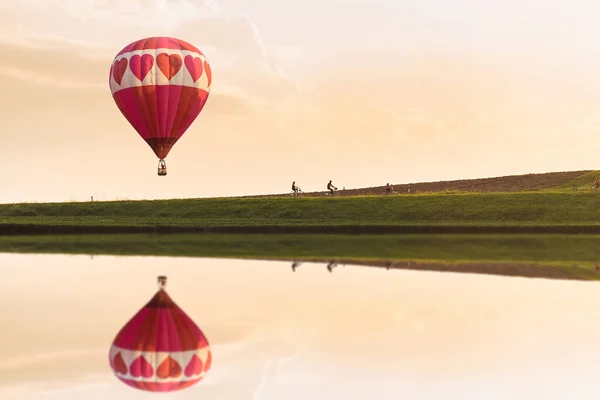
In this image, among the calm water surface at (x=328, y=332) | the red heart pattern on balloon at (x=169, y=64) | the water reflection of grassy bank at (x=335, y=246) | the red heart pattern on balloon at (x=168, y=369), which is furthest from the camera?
the red heart pattern on balloon at (x=169, y=64)

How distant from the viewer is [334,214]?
5044cm

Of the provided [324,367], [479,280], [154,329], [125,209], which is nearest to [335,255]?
[479,280]

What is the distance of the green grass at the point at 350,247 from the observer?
27312mm

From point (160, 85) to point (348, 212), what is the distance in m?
15.6

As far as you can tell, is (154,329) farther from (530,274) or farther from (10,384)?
(530,274)

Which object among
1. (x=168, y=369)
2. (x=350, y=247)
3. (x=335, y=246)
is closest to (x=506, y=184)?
(x=335, y=246)

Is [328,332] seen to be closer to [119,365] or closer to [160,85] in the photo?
[119,365]

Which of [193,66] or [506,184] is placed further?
[506,184]

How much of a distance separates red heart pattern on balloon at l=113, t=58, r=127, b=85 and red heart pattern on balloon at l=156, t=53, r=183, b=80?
248cm

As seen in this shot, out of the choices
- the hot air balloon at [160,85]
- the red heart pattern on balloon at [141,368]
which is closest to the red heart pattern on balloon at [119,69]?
the hot air balloon at [160,85]

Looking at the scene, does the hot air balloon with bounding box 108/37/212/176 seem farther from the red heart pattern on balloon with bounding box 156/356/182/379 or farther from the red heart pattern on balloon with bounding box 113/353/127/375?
the red heart pattern on balloon with bounding box 156/356/182/379

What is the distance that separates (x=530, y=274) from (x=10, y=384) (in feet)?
53.6

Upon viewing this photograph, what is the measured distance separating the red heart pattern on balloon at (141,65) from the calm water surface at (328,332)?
21.7 m

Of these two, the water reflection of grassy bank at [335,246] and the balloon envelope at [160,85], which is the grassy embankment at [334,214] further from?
the balloon envelope at [160,85]
